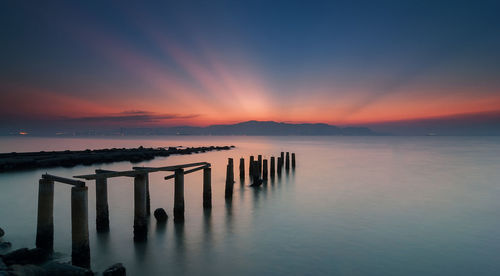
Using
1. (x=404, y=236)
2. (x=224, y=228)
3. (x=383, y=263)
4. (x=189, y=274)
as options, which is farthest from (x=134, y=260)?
(x=404, y=236)

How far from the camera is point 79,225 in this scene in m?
6.10

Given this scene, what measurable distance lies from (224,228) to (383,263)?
5.05 meters

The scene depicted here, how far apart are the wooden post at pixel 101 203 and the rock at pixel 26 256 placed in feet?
6.32

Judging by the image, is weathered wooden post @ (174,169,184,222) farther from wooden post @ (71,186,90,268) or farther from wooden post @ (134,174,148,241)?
wooden post @ (71,186,90,268)

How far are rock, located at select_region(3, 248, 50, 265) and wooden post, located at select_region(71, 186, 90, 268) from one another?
102cm

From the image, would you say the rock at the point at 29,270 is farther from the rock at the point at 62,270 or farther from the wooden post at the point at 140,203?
the wooden post at the point at 140,203

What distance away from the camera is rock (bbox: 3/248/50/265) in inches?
233

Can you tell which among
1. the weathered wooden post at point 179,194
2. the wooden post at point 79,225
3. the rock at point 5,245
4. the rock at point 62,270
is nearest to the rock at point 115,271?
the rock at point 62,270

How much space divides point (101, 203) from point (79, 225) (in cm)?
258

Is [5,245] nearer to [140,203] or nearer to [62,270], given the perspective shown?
[140,203]

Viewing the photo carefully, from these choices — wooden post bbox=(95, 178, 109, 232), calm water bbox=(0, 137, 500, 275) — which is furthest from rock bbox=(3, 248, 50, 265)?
wooden post bbox=(95, 178, 109, 232)

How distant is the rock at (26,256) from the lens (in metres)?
5.91

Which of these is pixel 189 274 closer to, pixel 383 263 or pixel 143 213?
pixel 143 213

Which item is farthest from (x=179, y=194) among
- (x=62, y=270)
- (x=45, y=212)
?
(x=62, y=270)
